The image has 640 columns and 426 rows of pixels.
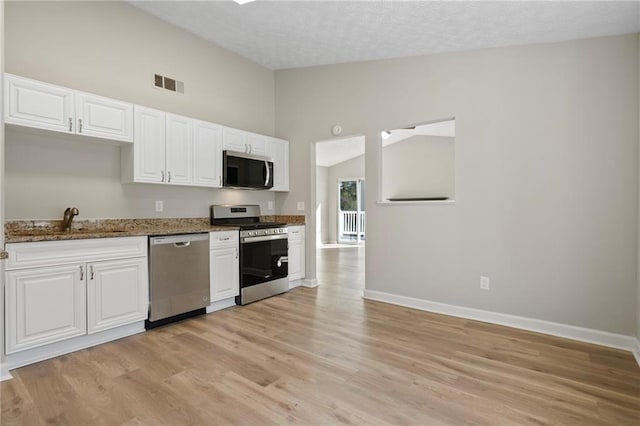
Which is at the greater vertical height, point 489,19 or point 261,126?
point 489,19

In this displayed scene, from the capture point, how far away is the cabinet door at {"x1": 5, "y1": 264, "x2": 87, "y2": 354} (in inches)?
91.7

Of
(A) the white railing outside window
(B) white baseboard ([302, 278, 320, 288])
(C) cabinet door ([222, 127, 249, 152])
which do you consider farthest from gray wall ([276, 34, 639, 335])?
(A) the white railing outside window

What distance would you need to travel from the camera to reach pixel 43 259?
2.46 meters

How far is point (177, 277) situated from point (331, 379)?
1836 millimetres

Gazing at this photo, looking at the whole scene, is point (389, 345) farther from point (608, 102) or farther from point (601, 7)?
point (601, 7)

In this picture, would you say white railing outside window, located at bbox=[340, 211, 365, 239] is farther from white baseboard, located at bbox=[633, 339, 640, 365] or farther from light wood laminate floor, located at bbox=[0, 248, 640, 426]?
white baseboard, located at bbox=[633, 339, 640, 365]

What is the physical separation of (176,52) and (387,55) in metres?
2.37

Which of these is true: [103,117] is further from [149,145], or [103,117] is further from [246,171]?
[246,171]

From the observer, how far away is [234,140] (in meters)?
4.18

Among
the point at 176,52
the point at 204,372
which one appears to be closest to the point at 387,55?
the point at 176,52

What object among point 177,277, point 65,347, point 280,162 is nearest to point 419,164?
point 280,162

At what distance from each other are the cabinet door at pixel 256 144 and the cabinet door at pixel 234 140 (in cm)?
6

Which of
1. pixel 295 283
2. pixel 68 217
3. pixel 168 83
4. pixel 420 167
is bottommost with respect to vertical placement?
pixel 295 283

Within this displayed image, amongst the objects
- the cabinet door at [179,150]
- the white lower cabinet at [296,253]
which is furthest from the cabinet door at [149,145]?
the white lower cabinet at [296,253]
